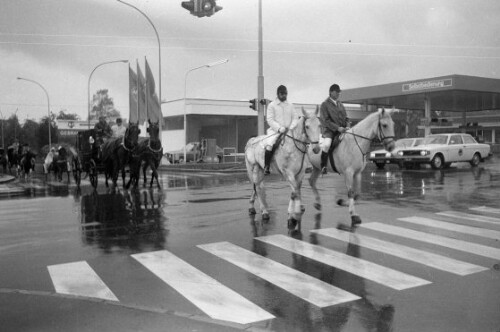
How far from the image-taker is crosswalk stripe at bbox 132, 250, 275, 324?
16.1 ft

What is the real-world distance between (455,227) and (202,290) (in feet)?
19.0

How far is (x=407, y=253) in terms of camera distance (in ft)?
24.2

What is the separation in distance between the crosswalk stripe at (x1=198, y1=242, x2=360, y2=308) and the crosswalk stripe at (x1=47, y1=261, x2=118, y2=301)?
1851 mm

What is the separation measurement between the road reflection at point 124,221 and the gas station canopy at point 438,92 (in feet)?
91.5

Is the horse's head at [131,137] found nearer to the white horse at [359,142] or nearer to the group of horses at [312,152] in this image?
the group of horses at [312,152]

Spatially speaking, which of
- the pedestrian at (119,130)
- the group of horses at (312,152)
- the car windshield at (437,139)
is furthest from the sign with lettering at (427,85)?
the group of horses at (312,152)

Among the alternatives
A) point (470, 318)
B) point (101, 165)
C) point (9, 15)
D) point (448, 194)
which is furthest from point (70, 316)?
point (101, 165)

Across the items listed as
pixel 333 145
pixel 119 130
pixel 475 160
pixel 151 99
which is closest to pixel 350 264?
pixel 333 145

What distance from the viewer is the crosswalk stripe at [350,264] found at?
5982 millimetres

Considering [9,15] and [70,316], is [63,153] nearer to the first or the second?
[9,15]

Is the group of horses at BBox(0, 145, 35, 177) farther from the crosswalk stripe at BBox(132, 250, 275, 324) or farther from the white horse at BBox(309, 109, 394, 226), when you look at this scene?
the crosswalk stripe at BBox(132, 250, 275, 324)

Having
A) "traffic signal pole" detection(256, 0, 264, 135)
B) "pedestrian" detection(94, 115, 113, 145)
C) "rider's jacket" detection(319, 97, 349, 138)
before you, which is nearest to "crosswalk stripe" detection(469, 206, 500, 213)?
"rider's jacket" detection(319, 97, 349, 138)

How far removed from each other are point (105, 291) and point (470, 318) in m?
3.95

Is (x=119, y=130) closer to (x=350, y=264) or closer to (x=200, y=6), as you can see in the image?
(x=200, y=6)
